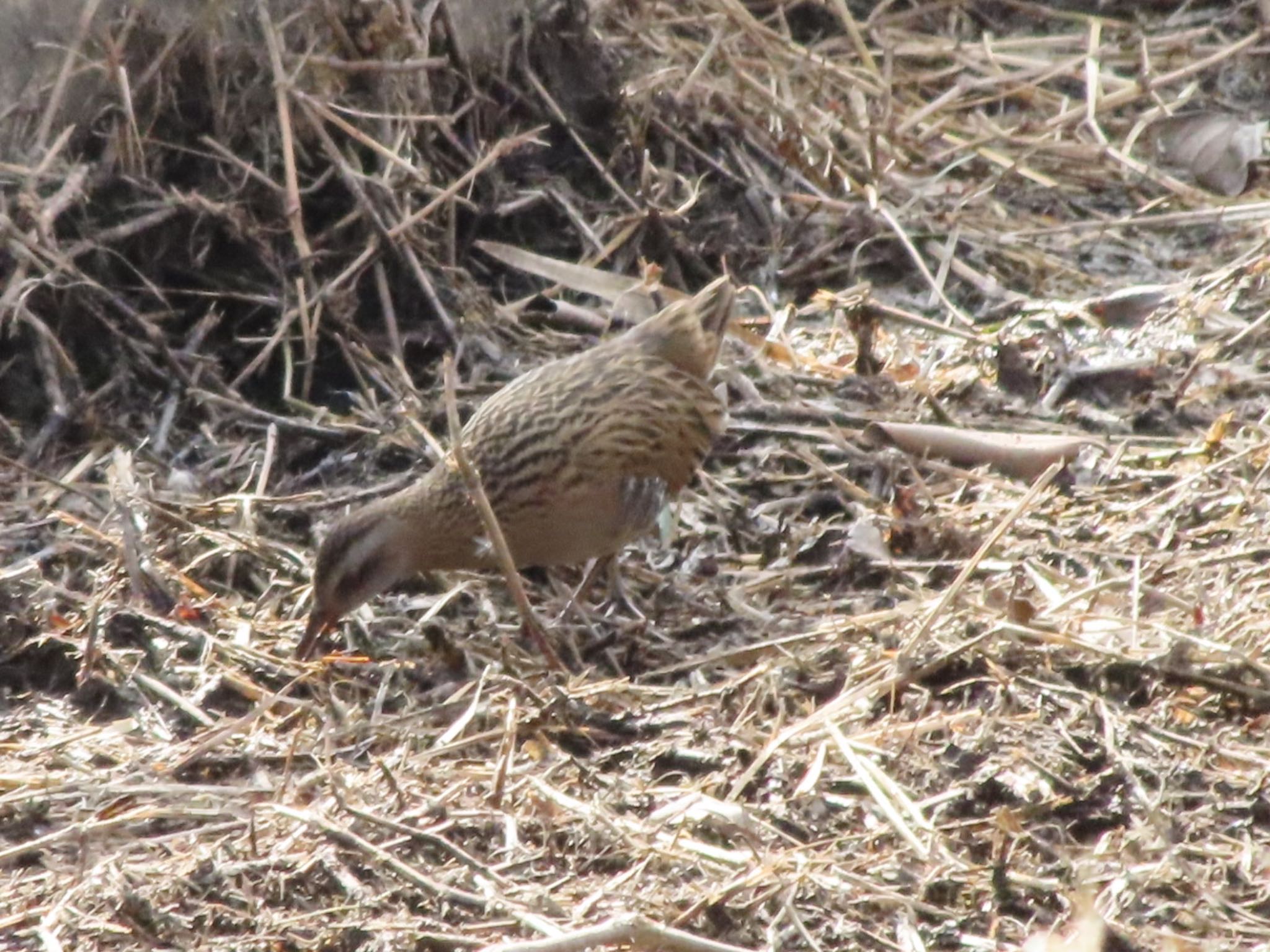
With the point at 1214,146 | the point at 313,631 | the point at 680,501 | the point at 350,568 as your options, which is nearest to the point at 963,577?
the point at 680,501

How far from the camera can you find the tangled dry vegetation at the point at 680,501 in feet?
12.8

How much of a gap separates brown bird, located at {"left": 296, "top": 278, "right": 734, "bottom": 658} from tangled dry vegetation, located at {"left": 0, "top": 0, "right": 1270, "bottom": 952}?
0.69ft

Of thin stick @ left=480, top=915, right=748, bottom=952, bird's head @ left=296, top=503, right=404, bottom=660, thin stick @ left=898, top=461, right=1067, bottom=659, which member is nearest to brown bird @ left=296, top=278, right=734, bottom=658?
bird's head @ left=296, top=503, right=404, bottom=660

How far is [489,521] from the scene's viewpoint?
→ 14.0 ft

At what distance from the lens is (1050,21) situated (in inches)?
352

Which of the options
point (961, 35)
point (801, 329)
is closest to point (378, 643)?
point (801, 329)

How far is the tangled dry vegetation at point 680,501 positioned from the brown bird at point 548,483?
21cm

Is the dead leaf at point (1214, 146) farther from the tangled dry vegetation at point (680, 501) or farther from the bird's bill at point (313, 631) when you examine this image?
the bird's bill at point (313, 631)

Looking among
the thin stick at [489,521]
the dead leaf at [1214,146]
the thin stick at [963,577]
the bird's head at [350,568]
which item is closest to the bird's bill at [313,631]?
the bird's head at [350,568]

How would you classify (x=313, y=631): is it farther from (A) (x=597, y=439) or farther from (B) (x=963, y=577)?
(B) (x=963, y=577)

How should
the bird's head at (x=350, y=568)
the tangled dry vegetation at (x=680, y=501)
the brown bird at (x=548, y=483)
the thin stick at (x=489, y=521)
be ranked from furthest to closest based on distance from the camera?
1. the brown bird at (x=548, y=483)
2. the bird's head at (x=350, y=568)
3. the thin stick at (x=489, y=521)
4. the tangled dry vegetation at (x=680, y=501)

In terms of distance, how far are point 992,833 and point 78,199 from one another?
12.1 feet

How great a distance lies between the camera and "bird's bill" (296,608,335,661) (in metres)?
4.92

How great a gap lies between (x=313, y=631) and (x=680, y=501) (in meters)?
1.33
